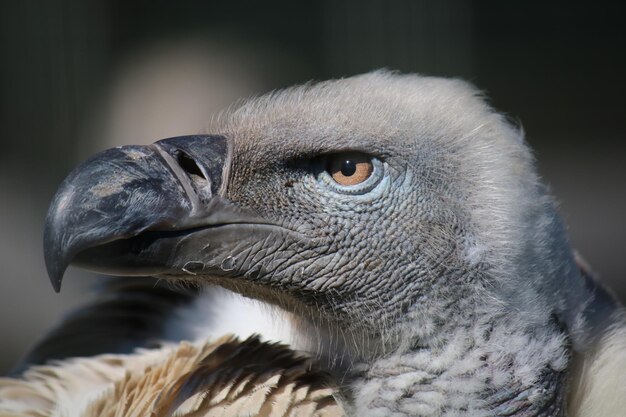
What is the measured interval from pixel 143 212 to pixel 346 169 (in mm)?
531

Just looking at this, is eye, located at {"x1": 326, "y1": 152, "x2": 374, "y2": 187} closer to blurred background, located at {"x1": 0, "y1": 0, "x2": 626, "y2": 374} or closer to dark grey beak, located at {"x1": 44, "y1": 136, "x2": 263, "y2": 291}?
dark grey beak, located at {"x1": 44, "y1": 136, "x2": 263, "y2": 291}

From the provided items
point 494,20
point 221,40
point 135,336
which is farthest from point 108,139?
point 135,336

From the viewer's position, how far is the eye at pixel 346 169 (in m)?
2.22

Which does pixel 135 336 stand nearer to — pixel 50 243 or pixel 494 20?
pixel 50 243

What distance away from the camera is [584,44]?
23.2ft

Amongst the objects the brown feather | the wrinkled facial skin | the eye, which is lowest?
the brown feather

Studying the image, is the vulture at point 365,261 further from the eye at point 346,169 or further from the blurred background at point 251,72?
the blurred background at point 251,72

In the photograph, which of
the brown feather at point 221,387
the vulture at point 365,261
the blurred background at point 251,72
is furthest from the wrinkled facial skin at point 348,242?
the blurred background at point 251,72

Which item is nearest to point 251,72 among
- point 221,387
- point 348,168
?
point 348,168

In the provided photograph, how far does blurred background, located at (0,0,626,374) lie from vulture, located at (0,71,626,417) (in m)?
3.44

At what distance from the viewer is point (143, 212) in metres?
2.00

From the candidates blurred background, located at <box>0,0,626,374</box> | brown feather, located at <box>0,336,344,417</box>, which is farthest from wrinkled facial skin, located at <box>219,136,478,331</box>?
blurred background, located at <box>0,0,626,374</box>

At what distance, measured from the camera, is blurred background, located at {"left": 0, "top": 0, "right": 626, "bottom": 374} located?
605 centimetres

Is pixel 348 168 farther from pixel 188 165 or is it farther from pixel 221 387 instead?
pixel 221 387
